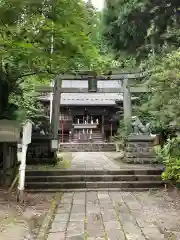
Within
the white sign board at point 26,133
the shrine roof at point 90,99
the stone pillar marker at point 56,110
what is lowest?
the white sign board at point 26,133

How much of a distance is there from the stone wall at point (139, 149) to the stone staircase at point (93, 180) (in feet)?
6.51

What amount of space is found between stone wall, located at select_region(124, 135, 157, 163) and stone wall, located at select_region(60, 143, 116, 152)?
8.92 m

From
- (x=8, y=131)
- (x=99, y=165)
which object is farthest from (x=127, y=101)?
(x=8, y=131)

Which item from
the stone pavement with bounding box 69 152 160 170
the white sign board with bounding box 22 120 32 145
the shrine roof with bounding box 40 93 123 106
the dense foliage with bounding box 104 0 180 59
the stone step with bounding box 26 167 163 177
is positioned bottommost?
the stone step with bounding box 26 167 163 177

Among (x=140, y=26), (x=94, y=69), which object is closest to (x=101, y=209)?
(x=94, y=69)

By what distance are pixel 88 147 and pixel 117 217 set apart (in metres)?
15.5

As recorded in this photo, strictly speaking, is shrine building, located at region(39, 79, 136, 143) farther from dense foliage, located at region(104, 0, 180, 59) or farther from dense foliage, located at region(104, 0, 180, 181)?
dense foliage, located at region(104, 0, 180, 59)

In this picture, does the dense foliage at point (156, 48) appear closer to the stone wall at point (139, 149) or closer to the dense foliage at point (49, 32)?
the stone wall at point (139, 149)

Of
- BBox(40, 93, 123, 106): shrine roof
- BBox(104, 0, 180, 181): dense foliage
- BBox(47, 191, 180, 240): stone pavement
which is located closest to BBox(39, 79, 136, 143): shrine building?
BBox(40, 93, 123, 106): shrine roof

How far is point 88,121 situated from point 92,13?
20104 millimetres

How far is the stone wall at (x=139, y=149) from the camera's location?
11195 millimetres

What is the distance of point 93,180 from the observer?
868cm

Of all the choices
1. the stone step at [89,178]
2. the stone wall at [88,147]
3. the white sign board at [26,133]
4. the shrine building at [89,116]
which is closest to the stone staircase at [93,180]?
the stone step at [89,178]

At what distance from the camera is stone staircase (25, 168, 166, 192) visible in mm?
8312
